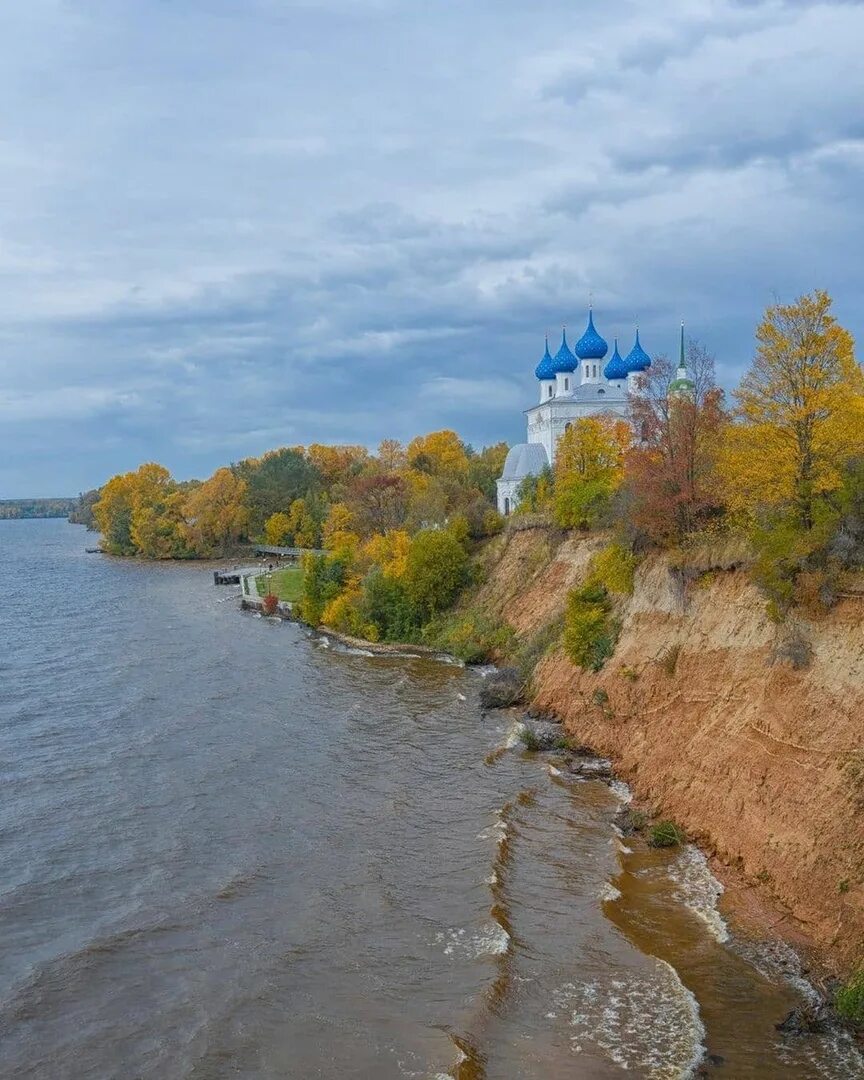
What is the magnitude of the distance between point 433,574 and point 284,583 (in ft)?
96.1

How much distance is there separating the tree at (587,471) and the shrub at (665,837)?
21.0 m

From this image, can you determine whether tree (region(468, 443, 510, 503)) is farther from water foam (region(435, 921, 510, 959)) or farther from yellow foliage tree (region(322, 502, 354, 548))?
water foam (region(435, 921, 510, 959))

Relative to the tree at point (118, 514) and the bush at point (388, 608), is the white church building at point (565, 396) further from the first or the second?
the tree at point (118, 514)

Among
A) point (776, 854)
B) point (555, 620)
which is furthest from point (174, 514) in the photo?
point (776, 854)

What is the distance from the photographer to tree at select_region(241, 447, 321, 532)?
121 metres

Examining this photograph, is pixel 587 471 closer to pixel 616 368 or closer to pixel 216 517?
pixel 616 368

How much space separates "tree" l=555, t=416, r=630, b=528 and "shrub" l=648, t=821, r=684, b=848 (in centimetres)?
2102

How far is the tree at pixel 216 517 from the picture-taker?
11669 centimetres

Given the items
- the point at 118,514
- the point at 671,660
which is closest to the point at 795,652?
the point at 671,660

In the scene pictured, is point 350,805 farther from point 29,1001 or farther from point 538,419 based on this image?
point 538,419

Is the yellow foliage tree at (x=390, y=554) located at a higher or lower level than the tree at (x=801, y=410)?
lower

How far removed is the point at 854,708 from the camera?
60.1 ft

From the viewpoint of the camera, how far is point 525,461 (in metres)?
64.4

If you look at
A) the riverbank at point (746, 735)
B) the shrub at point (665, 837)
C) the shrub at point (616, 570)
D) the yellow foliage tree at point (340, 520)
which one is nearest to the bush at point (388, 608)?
the riverbank at point (746, 735)
